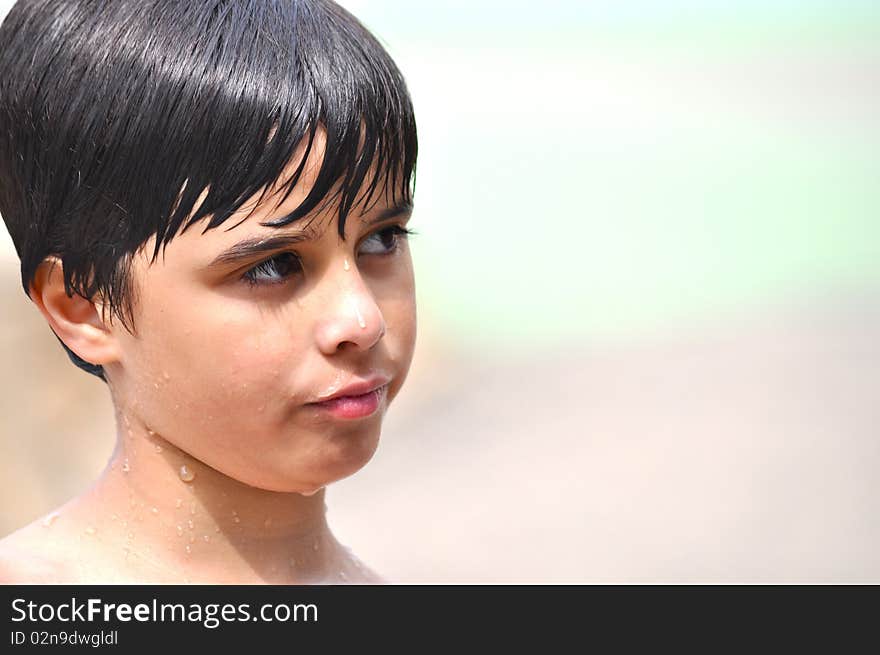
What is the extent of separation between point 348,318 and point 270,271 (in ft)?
0.35

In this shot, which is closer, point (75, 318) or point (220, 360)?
point (220, 360)

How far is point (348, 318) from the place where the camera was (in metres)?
1.43

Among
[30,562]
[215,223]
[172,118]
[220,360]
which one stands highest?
[172,118]

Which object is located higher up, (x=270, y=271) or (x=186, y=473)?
(x=270, y=271)

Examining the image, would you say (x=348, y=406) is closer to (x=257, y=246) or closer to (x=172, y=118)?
(x=257, y=246)

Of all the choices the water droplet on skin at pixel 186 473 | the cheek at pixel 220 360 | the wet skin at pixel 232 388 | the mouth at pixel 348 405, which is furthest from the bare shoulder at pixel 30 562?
the mouth at pixel 348 405

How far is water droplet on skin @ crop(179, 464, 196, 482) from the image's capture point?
160 centimetres

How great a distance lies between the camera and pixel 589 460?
4414mm

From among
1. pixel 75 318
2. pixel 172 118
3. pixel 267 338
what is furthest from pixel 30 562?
pixel 172 118

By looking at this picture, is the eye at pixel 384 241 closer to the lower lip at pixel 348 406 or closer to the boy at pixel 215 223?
the boy at pixel 215 223

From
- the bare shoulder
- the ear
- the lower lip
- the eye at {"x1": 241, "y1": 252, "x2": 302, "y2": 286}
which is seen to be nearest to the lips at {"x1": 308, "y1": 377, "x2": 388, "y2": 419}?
the lower lip

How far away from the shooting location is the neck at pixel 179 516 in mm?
1607

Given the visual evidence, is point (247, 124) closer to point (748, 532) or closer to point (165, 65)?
point (165, 65)

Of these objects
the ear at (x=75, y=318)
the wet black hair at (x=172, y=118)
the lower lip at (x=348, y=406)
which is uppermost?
the wet black hair at (x=172, y=118)
